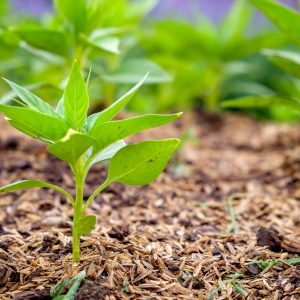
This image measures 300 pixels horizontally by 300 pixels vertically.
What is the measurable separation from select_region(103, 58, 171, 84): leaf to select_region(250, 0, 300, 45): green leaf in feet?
1.95

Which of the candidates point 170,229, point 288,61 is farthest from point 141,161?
point 288,61

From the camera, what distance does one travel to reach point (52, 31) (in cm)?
234

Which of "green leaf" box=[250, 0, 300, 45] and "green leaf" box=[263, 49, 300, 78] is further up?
"green leaf" box=[250, 0, 300, 45]

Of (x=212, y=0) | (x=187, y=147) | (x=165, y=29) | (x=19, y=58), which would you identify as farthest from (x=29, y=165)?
(x=212, y=0)

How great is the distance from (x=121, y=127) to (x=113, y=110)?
5 centimetres

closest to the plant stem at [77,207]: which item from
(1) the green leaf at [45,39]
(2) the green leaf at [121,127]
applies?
(2) the green leaf at [121,127]

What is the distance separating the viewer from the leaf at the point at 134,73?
266 cm

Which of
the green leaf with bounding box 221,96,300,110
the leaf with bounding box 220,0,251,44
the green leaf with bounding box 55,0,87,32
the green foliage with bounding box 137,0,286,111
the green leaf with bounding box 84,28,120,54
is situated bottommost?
the green foliage with bounding box 137,0,286,111

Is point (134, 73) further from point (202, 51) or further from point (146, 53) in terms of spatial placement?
point (146, 53)

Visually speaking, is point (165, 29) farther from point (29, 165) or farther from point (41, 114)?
point (41, 114)

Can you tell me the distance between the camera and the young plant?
129cm

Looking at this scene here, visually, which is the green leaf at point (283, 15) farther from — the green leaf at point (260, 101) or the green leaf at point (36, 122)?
the green leaf at point (36, 122)

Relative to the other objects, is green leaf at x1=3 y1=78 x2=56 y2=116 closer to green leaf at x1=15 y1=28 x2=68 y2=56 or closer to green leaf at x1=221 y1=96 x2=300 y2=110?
green leaf at x1=15 y1=28 x2=68 y2=56

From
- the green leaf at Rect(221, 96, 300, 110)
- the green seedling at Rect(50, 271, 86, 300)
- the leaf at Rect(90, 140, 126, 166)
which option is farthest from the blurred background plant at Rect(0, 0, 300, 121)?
the green seedling at Rect(50, 271, 86, 300)
